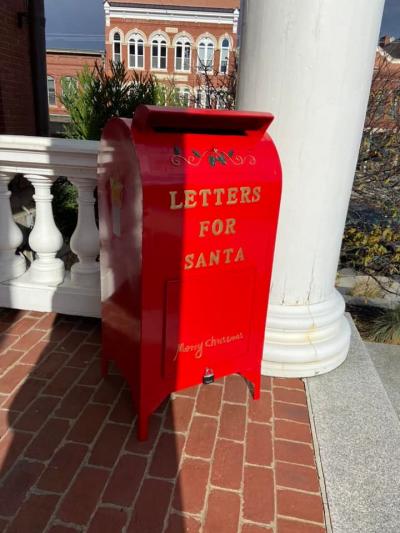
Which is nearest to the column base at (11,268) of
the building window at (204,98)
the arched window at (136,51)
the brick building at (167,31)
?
the building window at (204,98)

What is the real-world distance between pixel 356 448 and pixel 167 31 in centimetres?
4783

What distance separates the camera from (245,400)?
8.59 ft

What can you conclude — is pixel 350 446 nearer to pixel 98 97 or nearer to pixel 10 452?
pixel 10 452

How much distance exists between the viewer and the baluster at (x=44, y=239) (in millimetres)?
3174

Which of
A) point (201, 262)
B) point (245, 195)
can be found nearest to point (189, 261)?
point (201, 262)

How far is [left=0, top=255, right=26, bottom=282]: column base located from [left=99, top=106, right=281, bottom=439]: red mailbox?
56.6 inches

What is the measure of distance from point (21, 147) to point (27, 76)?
847 centimetres

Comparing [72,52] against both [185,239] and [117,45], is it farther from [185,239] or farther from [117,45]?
[185,239]

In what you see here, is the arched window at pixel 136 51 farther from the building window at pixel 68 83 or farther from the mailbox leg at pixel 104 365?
the mailbox leg at pixel 104 365

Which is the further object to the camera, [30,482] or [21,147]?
[21,147]

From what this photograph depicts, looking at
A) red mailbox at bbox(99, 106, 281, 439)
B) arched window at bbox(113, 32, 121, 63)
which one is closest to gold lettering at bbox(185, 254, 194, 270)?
red mailbox at bbox(99, 106, 281, 439)

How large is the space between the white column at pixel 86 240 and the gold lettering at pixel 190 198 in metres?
1.37

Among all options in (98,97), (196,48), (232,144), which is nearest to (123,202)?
(232,144)

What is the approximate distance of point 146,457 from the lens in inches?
84.7
